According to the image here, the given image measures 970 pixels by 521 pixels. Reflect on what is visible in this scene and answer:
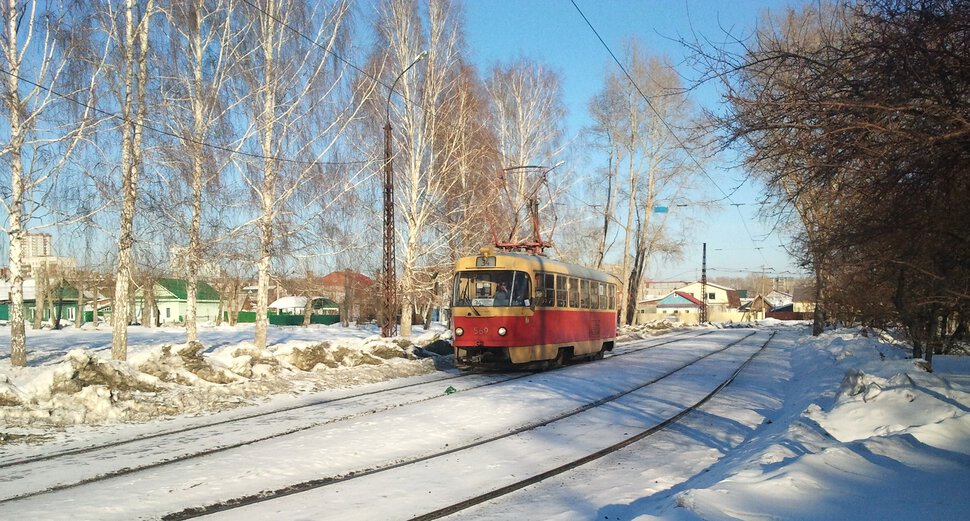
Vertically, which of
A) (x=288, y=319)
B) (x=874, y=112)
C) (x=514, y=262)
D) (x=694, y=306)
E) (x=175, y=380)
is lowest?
(x=288, y=319)

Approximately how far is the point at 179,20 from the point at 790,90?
17089mm

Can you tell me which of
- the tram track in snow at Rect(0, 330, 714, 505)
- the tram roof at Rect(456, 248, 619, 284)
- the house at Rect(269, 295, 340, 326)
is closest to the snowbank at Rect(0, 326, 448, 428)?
the tram track in snow at Rect(0, 330, 714, 505)

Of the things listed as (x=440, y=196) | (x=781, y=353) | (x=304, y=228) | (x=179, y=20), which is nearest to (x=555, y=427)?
(x=304, y=228)

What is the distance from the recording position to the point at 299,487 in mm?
6758

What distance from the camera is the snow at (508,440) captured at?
585cm

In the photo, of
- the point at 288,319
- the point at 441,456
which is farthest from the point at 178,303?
the point at 441,456

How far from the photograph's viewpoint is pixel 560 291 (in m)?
19.1

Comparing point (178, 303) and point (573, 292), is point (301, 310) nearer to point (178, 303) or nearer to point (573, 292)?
point (178, 303)

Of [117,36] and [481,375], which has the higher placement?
[117,36]

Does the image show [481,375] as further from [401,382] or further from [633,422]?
[633,422]

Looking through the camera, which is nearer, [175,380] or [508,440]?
[508,440]

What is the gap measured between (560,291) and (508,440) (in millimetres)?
10127

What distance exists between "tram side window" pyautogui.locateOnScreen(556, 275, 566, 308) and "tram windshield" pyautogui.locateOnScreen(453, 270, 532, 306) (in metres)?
1.69

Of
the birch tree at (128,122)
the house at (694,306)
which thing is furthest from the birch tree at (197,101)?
the house at (694,306)
